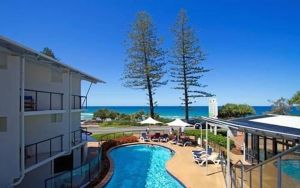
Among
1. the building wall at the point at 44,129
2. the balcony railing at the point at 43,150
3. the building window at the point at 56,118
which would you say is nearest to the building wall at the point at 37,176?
the balcony railing at the point at 43,150

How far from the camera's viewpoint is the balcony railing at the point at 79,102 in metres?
18.9

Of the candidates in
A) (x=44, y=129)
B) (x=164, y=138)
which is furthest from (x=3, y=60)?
(x=164, y=138)

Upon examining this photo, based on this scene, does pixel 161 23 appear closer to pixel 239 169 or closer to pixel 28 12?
pixel 28 12

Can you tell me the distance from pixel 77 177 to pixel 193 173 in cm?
647

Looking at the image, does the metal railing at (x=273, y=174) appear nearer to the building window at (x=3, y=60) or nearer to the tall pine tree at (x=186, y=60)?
the building window at (x=3, y=60)

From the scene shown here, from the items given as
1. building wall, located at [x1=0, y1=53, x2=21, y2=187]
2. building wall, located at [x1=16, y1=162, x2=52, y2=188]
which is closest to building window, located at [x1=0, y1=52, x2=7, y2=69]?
building wall, located at [x1=0, y1=53, x2=21, y2=187]

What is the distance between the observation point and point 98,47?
42.0 m

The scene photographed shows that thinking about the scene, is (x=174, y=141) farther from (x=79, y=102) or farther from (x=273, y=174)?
(x=273, y=174)

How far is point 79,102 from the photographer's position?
20219 millimetres

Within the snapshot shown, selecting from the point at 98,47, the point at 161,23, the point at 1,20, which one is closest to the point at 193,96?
the point at 161,23

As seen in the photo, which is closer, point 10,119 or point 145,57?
point 10,119

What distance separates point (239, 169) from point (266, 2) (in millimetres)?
21062

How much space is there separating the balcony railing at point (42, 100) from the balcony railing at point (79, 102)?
7.02 feet

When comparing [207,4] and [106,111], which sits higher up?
[207,4]
